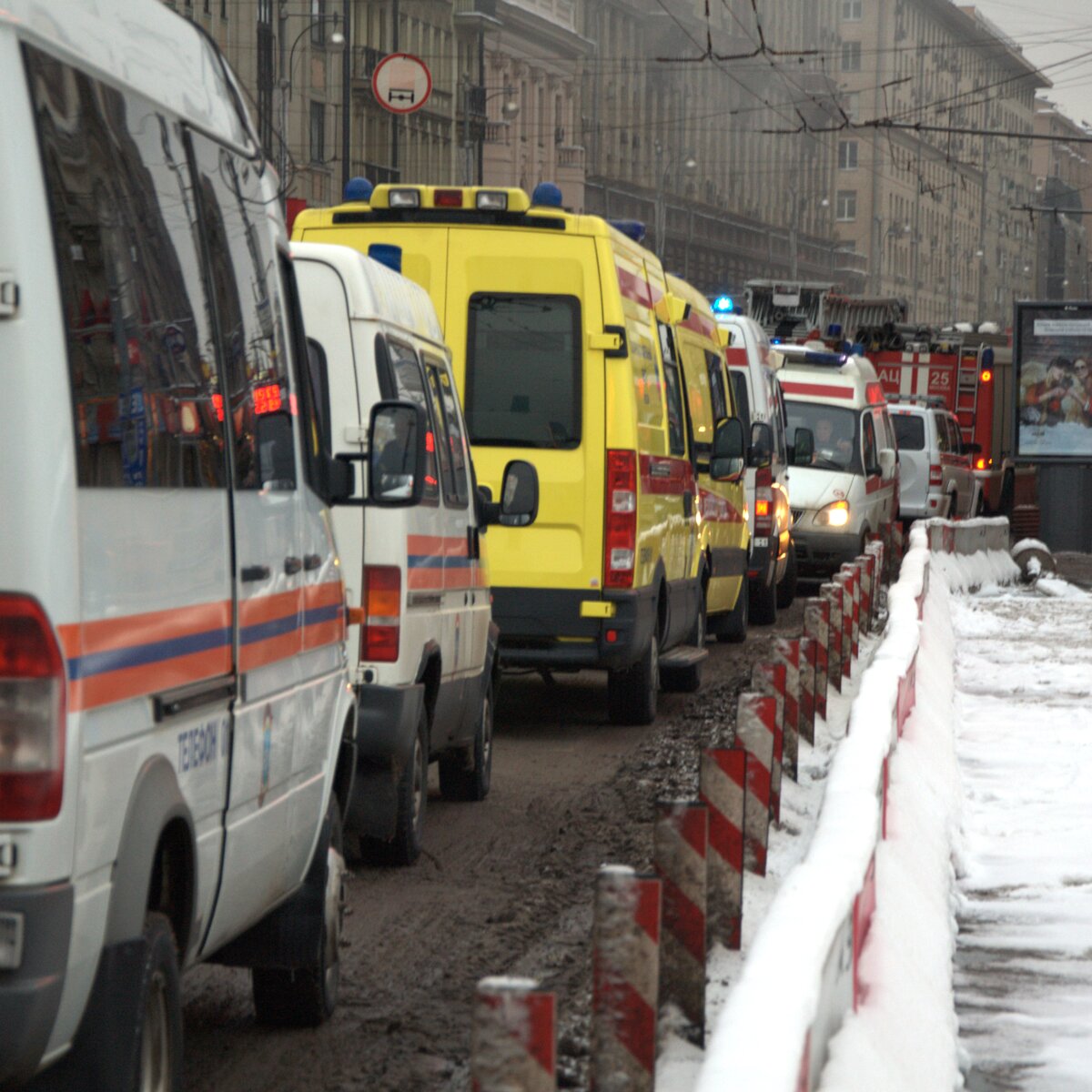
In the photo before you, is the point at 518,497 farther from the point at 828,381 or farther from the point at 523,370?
the point at 828,381

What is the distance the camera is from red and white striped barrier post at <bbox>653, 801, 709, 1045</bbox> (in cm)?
558

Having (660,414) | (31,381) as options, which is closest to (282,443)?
(31,381)

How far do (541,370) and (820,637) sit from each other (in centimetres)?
210

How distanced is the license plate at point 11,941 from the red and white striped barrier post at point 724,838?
3297 millimetres

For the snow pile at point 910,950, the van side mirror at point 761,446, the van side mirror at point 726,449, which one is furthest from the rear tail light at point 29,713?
the van side mirror at point 761,446

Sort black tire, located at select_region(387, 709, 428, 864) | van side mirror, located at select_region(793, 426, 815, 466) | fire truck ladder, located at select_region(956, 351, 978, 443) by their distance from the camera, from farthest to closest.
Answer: fire truck ladder, located at select_region(956, 351, 978, 443) < van side mirror, located at select_region(793, 426, 815, 466) < black tire, located at select_region(387, 709, 428, 864)

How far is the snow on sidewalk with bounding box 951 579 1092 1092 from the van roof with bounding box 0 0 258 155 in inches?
123

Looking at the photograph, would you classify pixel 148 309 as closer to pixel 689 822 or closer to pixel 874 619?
pixel 689 822

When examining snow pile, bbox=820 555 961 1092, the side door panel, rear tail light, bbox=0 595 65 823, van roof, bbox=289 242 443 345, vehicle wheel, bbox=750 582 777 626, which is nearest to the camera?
rear tail light, bbox=0 595 65 823

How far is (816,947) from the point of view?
4.96 m

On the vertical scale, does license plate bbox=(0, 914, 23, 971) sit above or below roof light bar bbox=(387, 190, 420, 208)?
below

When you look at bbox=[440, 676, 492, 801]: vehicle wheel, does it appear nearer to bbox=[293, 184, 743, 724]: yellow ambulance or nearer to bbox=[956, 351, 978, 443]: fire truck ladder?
bbox=[293, 184, 743, 724]: yellow ambulance

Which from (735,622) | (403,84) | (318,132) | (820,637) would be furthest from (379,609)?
(318,132)

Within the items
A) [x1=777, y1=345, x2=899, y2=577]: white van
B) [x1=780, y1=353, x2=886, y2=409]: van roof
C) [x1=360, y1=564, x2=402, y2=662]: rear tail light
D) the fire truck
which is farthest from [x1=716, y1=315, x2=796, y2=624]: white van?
the fire truck
